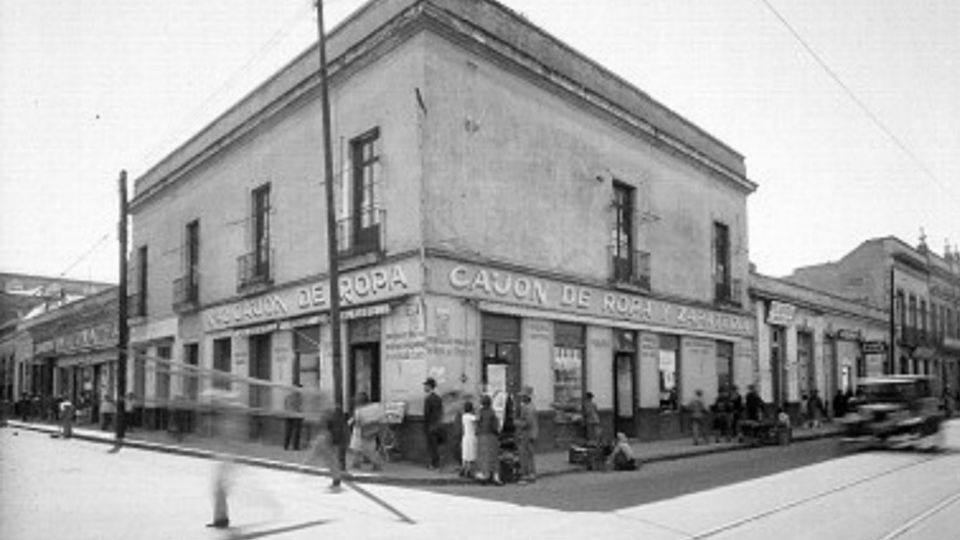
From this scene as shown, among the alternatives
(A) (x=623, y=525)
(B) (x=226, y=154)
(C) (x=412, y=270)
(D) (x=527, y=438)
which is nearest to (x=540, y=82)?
(C) (x=412, y=270)

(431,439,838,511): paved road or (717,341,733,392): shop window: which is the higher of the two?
(717,341,733,392): shop window

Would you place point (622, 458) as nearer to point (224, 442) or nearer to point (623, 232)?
point (623, 232)

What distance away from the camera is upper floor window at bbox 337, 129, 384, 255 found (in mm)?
18172

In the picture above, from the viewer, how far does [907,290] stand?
46781 millimetres

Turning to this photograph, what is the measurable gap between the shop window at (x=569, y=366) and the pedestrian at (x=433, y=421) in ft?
14.6

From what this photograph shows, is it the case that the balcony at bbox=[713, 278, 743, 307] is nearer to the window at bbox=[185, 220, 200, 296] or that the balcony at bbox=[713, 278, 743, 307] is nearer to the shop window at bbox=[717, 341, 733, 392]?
the shop window at bbox=[717, 341, 733, 392]

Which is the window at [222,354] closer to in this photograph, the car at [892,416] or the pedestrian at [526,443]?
the pedestrian at [526,443]

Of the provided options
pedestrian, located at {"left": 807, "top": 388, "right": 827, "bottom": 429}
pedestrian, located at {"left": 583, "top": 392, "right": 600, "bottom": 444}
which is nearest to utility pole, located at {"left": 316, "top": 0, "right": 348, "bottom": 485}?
pedestrian, located at {"left": 583, "top": 392, "right": 600, "bottom": 444}

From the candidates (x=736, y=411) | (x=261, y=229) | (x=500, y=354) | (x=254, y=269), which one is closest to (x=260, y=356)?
(x=254, y=269)

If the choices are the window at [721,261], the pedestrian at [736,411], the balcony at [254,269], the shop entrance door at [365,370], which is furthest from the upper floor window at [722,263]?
the balcony at [254,269]

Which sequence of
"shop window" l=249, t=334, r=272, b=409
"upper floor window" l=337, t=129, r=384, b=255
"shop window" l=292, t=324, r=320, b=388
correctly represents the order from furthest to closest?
"shop window" l=249, t=334, r=272, b=409 → "shop window" l=292, t=324, r=320, b=388 → "upper floor window" l=337, t=129, r=384, b=255

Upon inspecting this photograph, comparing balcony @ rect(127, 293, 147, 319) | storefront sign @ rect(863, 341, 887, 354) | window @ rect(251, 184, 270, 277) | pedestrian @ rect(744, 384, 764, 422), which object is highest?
window @ rect(251, 184, 270, 277)

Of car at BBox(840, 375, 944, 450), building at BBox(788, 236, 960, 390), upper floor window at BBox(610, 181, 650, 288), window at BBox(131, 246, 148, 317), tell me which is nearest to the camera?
car at BBox(840, 375, 944, 450)

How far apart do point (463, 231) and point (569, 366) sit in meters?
4.94
